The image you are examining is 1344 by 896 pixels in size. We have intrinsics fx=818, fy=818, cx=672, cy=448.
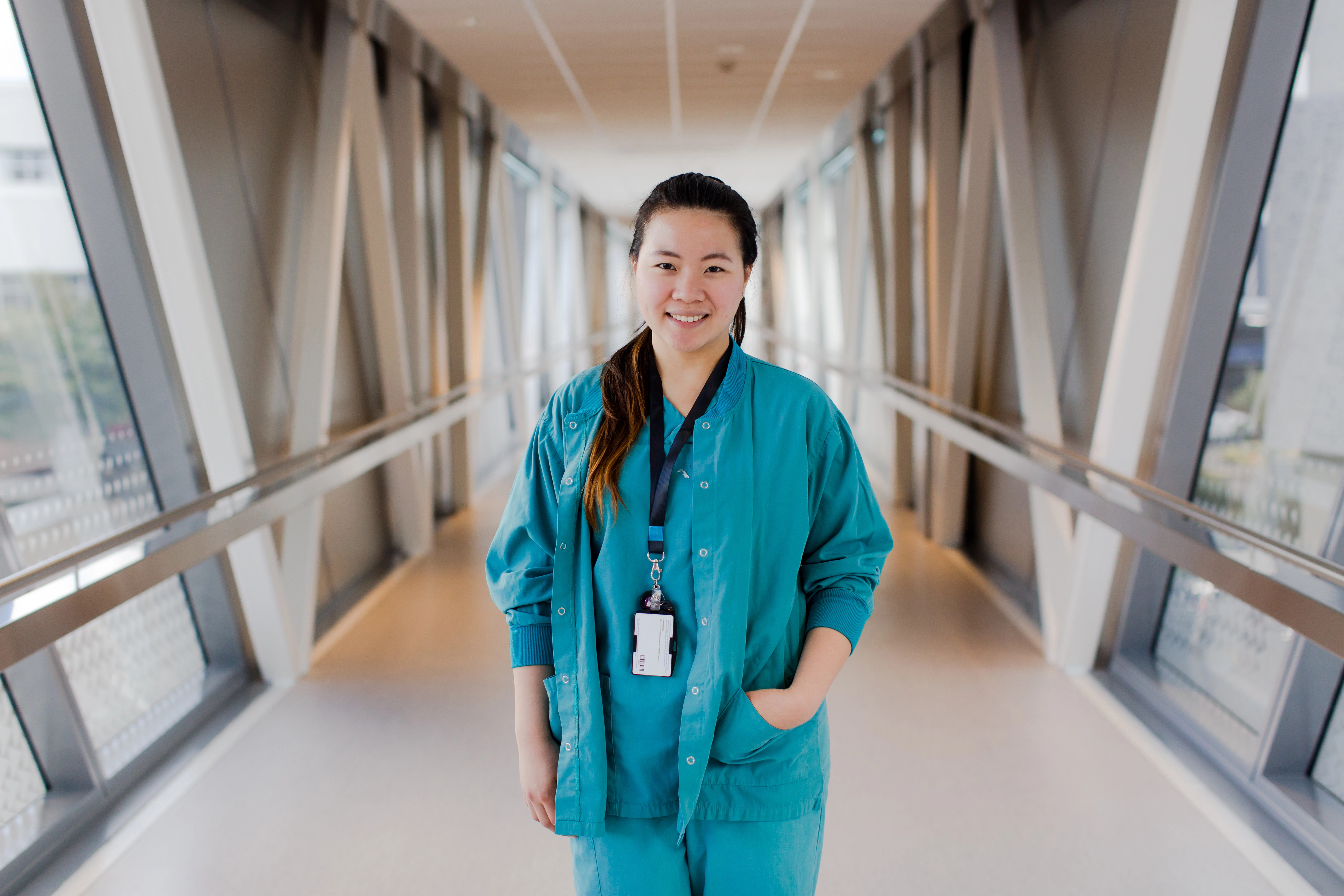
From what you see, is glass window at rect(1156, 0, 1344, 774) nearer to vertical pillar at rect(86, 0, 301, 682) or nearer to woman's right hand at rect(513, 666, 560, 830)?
woman's right hand at rect(513, 666, 560, 830)

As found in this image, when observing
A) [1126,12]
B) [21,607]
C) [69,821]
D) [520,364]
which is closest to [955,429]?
[1126,12]

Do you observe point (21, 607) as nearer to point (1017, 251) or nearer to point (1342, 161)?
point (1342, 161)

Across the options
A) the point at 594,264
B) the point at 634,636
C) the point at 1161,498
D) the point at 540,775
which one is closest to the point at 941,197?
the point at 1161,498

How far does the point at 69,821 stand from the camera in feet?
8.27

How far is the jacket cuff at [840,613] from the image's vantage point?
4.28 ft

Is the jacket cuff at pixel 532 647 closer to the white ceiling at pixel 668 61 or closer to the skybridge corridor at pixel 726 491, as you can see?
the skybridge corridor at pixel 726 491

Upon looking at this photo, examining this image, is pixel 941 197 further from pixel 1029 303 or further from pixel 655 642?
pixel 655 642

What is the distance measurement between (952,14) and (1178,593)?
306 centimetres

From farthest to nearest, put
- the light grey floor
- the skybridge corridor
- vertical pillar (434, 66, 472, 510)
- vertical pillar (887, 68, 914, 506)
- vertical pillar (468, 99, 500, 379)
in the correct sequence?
vertical pillar (468, 99, 500, 379), vertical pillar (434, 66, 472, 510), vertical pillar (887, 68, 914, 506), the light grey floor, the skybridge corridor

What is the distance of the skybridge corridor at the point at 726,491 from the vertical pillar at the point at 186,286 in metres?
0.01

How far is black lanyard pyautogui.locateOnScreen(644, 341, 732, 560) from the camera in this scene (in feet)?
4.08

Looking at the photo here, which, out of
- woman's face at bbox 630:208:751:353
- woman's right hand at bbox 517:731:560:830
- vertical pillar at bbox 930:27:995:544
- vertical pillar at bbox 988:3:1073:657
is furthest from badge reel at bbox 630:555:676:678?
vertical pillar at bbox 930:27:995:544

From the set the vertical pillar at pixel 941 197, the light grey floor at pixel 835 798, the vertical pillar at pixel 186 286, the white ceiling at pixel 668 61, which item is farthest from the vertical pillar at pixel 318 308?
the vertical pillar at pixel 941 197

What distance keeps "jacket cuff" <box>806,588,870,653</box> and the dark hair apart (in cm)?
37
